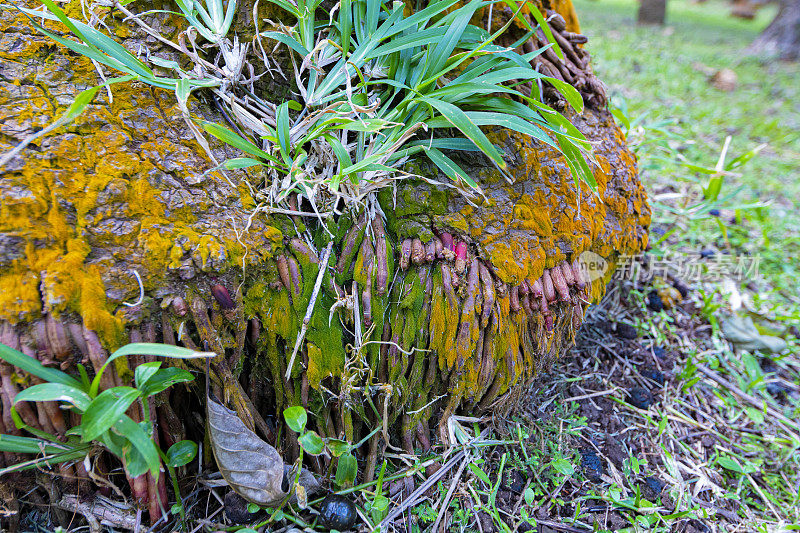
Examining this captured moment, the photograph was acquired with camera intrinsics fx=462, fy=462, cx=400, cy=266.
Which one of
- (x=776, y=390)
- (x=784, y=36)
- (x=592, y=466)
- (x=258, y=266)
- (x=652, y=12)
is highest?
(x=652, y=12)

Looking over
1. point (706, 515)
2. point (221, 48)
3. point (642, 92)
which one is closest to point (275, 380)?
point (221, 48)

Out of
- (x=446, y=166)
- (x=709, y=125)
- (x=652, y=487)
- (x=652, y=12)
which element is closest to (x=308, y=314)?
(x=446, y=166)

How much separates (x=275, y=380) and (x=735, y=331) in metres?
2.13

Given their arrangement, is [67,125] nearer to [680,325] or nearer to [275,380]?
[275,380]

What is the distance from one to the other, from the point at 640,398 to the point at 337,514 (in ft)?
4.08

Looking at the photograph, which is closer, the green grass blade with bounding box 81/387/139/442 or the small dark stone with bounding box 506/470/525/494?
the green grass blade with bounding box 81/387/139/442

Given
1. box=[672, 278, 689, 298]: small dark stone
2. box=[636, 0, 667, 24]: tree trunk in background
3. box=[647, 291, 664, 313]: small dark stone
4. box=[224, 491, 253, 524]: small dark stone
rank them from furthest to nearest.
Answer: box=[636, 0, 667, 24]: tree trunk in background
box=[672, 278, 689, 298]: small dark stone
box=[647, 291, 664, 313]: small dark stone
box=[224, 491, 253, 524]: small dark stone

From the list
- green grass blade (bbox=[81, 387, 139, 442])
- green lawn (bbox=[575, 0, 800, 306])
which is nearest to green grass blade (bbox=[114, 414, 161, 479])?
green grass blade (bbox=[81, 387, 139, 442])

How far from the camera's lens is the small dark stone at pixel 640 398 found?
178cm

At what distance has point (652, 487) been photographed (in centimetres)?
152

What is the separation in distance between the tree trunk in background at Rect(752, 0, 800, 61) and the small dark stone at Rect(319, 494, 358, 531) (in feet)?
26.7

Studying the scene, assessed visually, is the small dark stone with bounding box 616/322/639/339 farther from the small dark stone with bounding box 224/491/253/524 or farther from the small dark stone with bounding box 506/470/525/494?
the small dark stone with bounding box 224/491/253/524

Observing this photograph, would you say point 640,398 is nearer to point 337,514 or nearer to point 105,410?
point 337,514

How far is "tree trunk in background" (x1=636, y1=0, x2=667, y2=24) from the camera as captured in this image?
A: 7946 millimetres
